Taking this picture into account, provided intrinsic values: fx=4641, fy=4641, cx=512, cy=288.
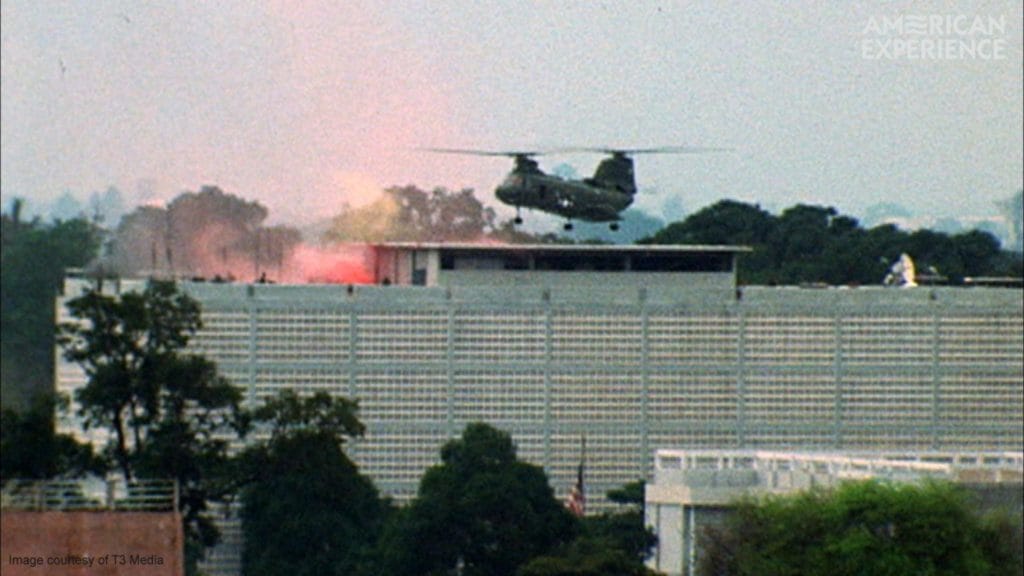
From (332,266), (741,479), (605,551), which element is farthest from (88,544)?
(332,266)

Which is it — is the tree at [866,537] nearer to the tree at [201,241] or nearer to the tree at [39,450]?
the tree at [39,450]

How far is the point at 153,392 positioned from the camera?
4572 inches

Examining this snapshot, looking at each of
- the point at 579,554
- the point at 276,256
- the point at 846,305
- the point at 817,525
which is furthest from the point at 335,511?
the point at 846,305

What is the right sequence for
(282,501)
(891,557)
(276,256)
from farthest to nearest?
1. (276,256)
2. (282,501)
3. (891,557)

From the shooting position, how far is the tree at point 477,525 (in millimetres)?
111688

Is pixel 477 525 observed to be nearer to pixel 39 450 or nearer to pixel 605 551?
pixel 605 551

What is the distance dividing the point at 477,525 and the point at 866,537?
20615 mm

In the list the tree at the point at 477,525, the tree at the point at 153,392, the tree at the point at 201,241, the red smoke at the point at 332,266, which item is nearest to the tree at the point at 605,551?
the tree at the point at 477,525

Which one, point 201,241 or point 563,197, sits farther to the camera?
point 201,241

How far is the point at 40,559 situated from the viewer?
51969mm

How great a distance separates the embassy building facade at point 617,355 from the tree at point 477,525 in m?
35.6

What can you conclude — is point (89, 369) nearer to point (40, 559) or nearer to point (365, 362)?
point (365, 362)

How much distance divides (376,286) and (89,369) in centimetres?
4176

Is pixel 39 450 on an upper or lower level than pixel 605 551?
upper
